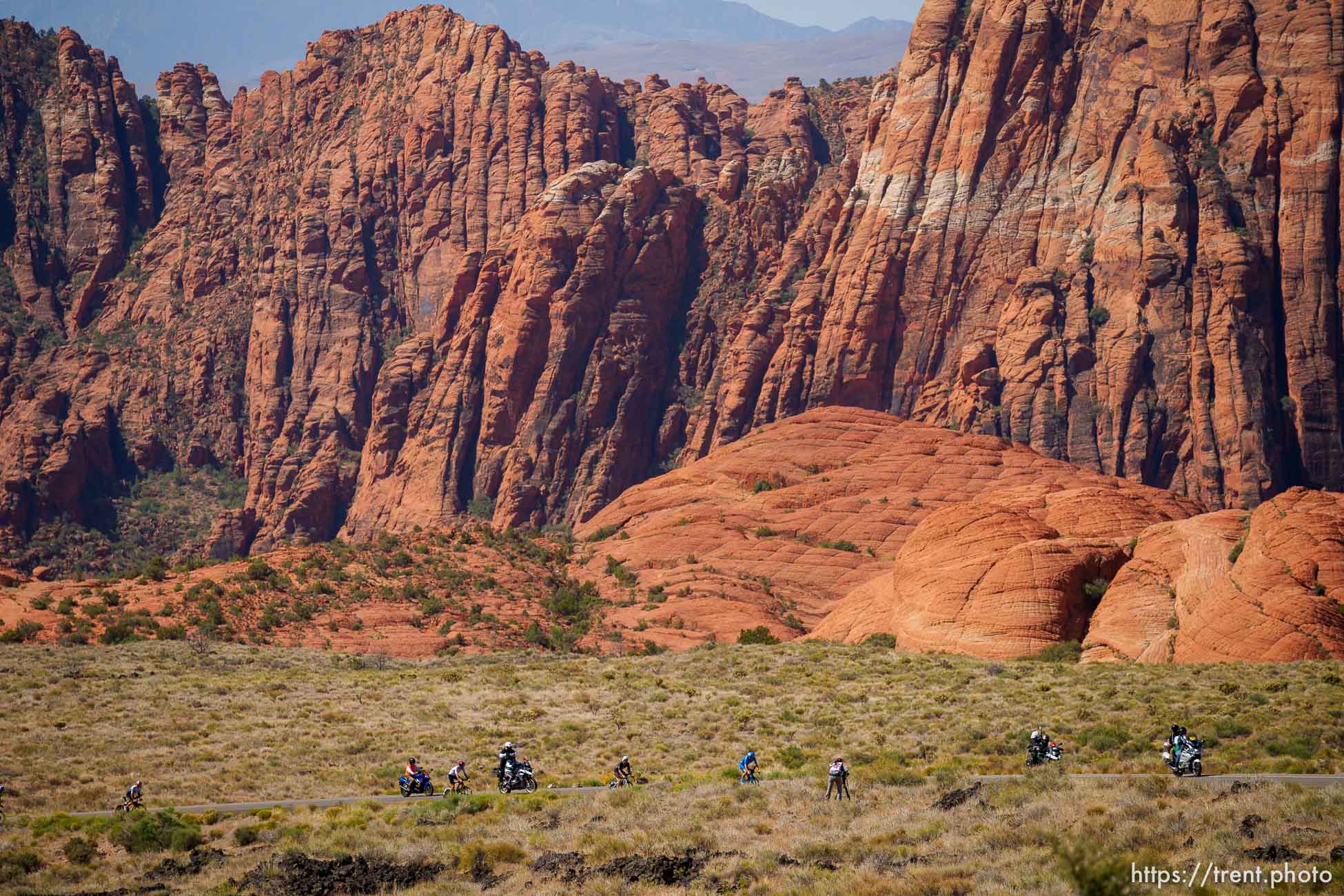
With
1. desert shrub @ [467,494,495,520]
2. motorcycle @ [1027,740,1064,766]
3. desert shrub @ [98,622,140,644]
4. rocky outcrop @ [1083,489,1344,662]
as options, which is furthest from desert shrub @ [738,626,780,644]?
desert shrub @ [467,494,495,520]

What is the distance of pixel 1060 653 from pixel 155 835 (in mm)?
35736

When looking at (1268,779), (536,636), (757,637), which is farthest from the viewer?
(536,636)

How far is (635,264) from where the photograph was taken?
133 metres

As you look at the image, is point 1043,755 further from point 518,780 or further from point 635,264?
point 635,264

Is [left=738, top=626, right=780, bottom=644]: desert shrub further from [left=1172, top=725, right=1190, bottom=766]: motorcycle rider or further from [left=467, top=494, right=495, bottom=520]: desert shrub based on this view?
[left=467, top=494, right=495, bottom=520]: desert shrub

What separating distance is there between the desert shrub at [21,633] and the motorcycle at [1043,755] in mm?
47507

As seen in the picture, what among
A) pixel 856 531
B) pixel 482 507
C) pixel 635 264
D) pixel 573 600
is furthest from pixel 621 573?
pixel 635 264

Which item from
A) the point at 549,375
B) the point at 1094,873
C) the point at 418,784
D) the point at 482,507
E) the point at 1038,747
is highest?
the point at 549,375

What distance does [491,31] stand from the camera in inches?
6540

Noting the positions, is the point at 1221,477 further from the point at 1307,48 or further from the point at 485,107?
the point at 485,107

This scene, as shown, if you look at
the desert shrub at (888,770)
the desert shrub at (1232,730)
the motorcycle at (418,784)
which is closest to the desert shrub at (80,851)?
the motorcycle at (418,784)

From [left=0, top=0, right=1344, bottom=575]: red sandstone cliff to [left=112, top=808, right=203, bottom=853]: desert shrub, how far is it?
82.3 m

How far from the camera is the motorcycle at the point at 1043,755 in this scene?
3300 centimetres

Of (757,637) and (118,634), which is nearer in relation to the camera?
(118,634)
